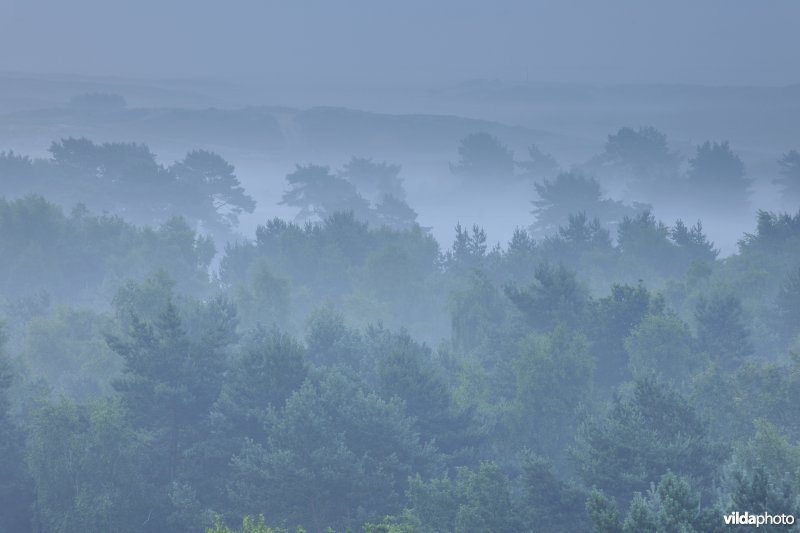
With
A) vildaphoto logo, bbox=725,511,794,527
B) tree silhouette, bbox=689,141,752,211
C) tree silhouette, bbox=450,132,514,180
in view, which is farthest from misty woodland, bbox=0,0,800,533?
tree silhouette, bbox=450,132,514,180

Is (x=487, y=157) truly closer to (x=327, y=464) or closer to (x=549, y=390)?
(x=549, y=390)

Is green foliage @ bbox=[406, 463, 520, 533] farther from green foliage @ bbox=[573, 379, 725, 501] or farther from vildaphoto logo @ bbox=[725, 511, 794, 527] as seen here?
vildaphoto logo @ bbox=[725, 511, 794, 527]

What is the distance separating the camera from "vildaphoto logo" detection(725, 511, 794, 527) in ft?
66.7

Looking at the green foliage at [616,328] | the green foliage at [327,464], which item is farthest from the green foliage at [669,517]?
the green foliage at [616,328]

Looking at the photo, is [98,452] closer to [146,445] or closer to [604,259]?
[146,445]

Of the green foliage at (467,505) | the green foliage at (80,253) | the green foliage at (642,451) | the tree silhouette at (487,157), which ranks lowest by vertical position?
the green foliage at (467,505)

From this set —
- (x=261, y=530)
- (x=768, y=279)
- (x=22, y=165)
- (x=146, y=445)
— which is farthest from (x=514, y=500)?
(x=22, y=165)

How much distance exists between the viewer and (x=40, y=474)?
3869cm

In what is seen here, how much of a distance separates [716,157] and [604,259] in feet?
257

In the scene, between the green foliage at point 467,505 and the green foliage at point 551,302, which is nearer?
the green foliage at point 467,505

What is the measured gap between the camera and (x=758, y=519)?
2053 cm

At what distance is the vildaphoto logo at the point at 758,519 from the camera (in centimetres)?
2034

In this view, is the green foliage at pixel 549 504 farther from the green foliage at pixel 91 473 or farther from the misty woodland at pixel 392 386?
the green foliage at pixel 91 473

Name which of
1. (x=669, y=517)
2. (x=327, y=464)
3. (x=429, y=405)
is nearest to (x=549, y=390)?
(x=429, y=405)
